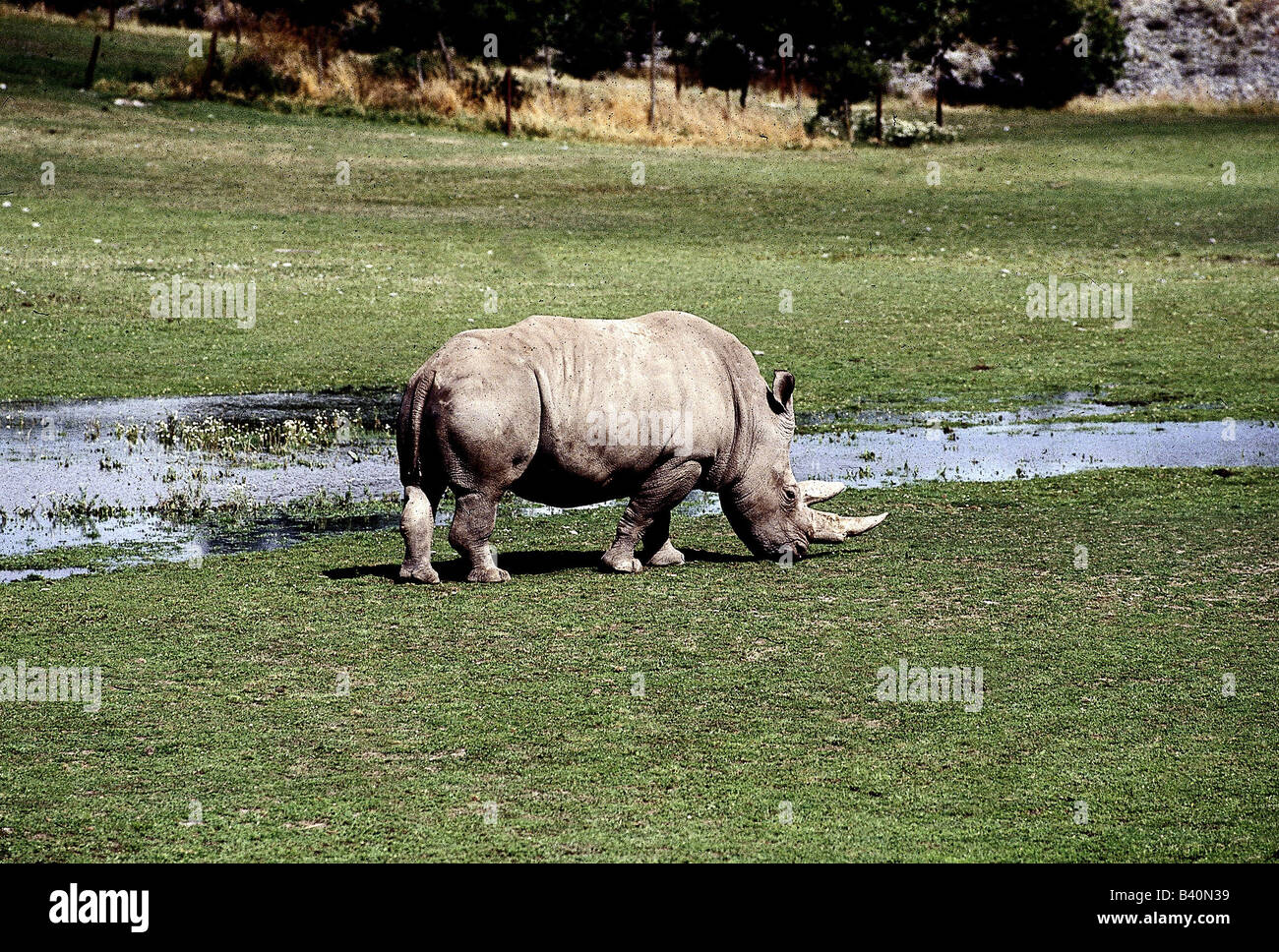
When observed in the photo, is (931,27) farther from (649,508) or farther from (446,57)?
(649,508)

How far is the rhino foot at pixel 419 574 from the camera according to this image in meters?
12.1

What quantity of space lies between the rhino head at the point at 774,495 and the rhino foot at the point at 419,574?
218 cm

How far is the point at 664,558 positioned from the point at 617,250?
18.5m

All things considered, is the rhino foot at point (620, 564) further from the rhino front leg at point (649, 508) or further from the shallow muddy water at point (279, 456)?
the shallow muddy water at point (279, 456)

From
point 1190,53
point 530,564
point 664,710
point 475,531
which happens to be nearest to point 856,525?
point 530,564

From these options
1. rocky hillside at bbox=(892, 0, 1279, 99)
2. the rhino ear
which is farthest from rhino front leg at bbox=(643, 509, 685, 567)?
rocky hillside at bbox=(892, 0, 1279, 99)

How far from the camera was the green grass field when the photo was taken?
7805 mm

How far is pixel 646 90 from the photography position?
56.0m

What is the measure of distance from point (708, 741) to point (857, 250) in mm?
23808

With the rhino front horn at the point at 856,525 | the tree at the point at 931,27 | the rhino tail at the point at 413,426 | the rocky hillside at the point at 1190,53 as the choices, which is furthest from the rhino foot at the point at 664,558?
the rocky hillside at the point at 1190,53

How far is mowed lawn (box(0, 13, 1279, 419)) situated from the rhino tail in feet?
27.4

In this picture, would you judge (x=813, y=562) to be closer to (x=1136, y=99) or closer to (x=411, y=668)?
(x=411, y=668)

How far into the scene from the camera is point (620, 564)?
12641 mm
